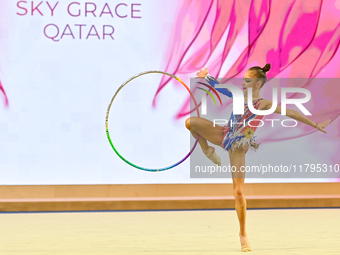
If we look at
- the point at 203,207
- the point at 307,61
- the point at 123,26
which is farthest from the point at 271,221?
the point at 123,26

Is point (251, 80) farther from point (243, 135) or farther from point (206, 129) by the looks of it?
point (206, 129)

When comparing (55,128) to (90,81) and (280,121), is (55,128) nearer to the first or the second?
(90,81)

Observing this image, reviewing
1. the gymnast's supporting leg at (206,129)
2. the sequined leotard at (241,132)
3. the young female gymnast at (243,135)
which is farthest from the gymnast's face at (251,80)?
the gymnast's supporting leg at (206,129)

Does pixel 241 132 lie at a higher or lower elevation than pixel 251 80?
lower

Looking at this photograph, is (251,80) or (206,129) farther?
(206,129)

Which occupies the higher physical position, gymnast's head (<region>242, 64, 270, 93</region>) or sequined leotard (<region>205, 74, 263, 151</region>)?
gymnast's head (<region>242, 64, 270, 93</region>)

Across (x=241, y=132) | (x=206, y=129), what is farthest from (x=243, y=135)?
(x=206, y=129)

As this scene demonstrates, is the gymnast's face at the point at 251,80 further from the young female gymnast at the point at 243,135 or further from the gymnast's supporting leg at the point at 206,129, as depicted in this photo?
the gymnast's supporting leg at the point at 206,129

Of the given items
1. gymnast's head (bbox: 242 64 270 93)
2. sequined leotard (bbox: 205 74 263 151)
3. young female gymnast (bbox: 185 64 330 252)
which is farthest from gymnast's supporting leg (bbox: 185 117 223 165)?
gymnast's head (bbox: 242 64 270 93)

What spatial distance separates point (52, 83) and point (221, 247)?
4048 millimetres

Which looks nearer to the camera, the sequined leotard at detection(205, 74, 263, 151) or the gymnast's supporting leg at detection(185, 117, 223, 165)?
the sequined leotard at detection(205, 74, 263, 151)

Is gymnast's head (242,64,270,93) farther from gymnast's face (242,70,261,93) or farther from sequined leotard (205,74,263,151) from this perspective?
sequined leotard (205,74,263,151)

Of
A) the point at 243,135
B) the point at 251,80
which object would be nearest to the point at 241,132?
the point at 243,135

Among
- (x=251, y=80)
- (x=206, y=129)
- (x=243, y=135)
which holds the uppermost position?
(x=251, y=80)
